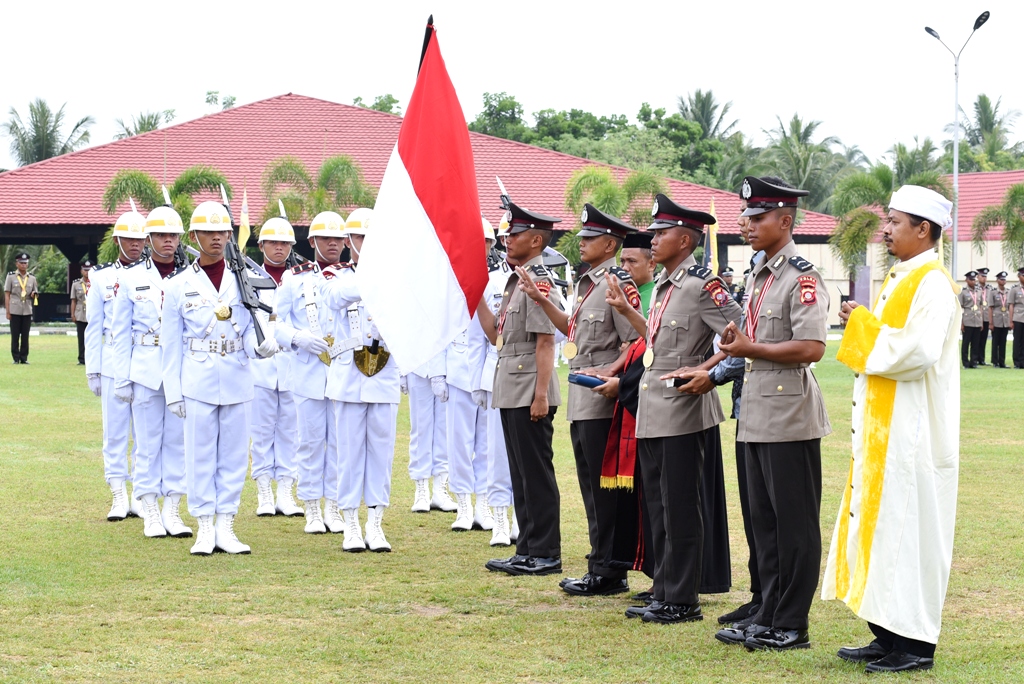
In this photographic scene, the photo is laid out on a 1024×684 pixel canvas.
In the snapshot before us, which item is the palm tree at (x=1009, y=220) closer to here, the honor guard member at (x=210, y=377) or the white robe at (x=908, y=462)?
the honor guard member at (x=210, y=377)

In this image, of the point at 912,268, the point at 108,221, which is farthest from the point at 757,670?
the point at 108,221

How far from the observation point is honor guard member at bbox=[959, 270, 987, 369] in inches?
1031

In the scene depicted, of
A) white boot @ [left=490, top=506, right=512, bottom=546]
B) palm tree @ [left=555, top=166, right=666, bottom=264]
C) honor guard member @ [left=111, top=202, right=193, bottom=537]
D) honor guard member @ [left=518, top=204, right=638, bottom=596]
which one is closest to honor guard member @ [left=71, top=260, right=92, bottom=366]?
palm tree @ [left=555, top=166, right=666, bottom=264]

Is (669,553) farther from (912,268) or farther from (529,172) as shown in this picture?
(529,172)

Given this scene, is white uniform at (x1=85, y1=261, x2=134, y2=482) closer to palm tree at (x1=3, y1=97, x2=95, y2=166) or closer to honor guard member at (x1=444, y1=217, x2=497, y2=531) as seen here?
honor guard member at (x1=444, y1=217, x2=497, y2=531)

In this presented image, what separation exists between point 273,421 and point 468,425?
1588 millimetres

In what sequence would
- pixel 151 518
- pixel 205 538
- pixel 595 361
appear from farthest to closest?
pixel 151 518 < pixel 205 538 < pixel 595 361


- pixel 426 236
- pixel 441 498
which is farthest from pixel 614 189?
pixel 426 236

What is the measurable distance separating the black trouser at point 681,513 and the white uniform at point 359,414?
8.49 feet

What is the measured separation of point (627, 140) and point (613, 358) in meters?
38.1

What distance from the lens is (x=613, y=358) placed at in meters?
7.15

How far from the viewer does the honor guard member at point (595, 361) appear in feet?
23.3

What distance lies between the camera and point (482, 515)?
940 cm

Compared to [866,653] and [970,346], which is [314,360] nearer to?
[866,653]
